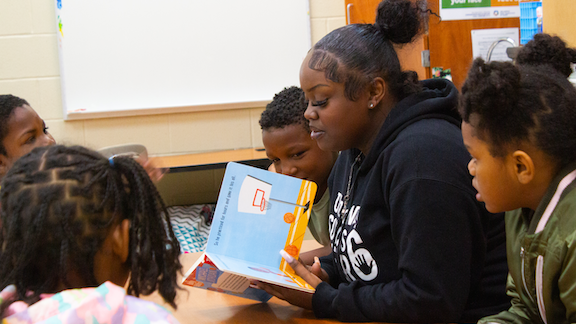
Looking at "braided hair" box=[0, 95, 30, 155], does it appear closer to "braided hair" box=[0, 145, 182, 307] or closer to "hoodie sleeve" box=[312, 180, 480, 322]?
"braided hair" box=[0, 145, 182, 307]

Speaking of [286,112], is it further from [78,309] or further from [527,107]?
[78,309]

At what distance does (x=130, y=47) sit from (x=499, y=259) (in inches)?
109

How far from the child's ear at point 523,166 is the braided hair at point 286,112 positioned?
0.74 m

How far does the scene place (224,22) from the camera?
321 cm

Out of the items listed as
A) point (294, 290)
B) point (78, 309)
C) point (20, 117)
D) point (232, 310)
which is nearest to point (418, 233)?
point (294, 290)

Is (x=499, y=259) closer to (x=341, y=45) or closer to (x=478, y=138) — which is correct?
(x=478, y=138)

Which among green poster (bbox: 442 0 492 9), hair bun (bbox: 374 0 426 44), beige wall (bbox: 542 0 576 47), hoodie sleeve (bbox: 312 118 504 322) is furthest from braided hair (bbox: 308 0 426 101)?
green poster (bbox: 442 0 492 9)

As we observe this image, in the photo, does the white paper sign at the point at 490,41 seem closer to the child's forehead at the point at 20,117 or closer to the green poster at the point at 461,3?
the green poster at the point at 461,3

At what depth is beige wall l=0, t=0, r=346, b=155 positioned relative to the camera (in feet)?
10.0

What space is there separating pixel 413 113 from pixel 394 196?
0.71 ft

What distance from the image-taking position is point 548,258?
0.77 meters

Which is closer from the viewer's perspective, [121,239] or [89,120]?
[121,239]

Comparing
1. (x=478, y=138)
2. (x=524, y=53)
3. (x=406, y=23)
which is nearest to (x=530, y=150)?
(x=478, y=138)

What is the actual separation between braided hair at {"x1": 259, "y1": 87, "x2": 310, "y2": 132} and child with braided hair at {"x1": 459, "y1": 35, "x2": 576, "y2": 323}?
672mm
